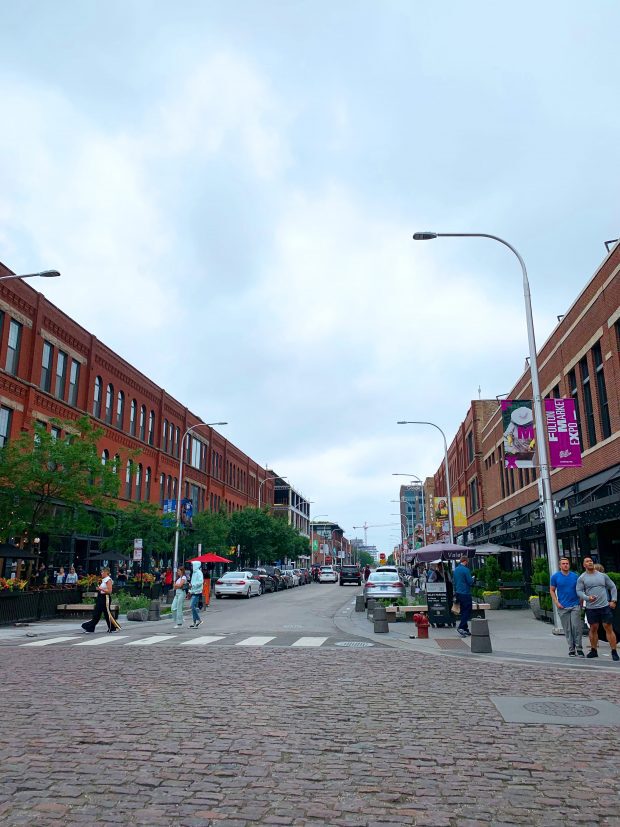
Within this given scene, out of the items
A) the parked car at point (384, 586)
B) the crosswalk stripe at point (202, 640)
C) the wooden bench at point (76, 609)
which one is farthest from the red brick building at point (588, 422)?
the wooden bench at point (76, 609)

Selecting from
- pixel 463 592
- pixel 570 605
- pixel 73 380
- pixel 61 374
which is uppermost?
pixel 73 380

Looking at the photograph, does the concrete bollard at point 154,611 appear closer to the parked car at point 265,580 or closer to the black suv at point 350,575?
the parked car at point 265,580

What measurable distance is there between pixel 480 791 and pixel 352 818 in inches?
46.7

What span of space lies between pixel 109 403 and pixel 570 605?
31803 mm

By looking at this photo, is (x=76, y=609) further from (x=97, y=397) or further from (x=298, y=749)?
(x=298, y=749)

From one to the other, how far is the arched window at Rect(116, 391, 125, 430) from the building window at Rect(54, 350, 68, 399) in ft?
20.9

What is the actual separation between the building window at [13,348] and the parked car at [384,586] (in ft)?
58.5

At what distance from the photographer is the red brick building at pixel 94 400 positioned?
98.9 ft

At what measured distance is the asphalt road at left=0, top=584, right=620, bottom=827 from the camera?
493cm

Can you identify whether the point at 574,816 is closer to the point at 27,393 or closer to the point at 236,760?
the point at 236,760

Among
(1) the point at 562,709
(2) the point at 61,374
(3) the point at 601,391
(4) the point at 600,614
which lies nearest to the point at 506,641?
(4) the point at 600,614

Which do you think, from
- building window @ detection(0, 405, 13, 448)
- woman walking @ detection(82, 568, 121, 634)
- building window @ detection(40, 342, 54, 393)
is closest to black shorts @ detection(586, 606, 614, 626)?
woman walking @ detection(82, 568, 121, 634)

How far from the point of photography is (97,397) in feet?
126

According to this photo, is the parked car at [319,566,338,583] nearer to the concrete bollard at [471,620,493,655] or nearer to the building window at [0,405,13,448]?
the building window at [0,405,13,448]
